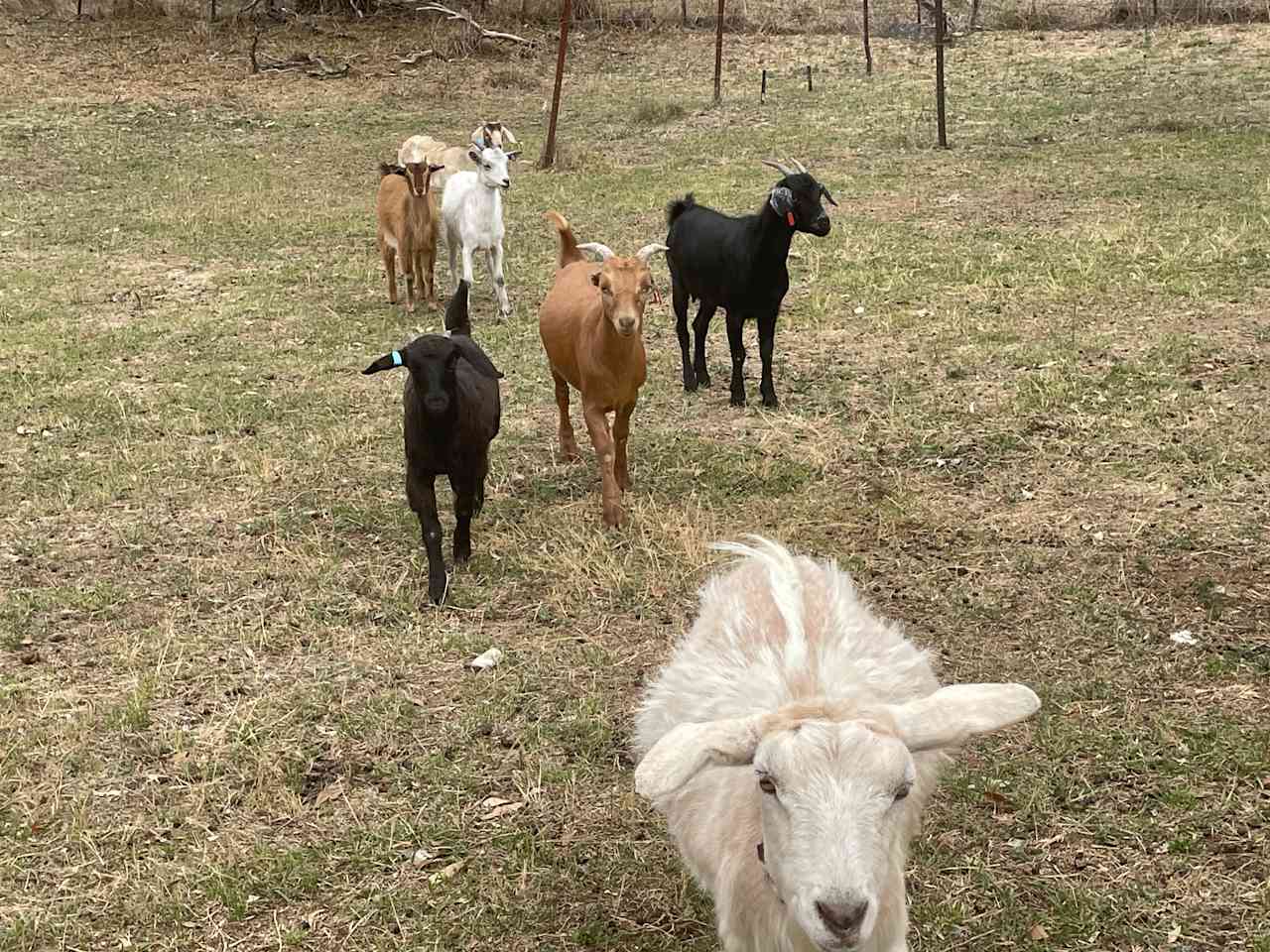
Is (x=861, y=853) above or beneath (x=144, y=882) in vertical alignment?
above

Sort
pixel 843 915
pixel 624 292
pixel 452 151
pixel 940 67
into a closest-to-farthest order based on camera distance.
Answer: pixel 843 915
pixel 624 292
pixel 452 151
pixel 940 67

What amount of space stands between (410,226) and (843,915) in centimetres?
846

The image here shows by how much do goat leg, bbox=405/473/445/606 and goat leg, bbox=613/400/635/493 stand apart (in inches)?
43.4

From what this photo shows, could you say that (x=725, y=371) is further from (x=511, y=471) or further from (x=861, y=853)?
(x=861, y=853)

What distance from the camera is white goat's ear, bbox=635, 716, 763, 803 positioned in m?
2.22

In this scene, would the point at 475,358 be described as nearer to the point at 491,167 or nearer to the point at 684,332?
the point at 684,332

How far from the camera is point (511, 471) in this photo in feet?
21.6

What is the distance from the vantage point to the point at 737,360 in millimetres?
7297

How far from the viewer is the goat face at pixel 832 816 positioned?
212cm

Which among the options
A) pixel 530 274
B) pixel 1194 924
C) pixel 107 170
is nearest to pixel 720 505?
pixel 1194 924

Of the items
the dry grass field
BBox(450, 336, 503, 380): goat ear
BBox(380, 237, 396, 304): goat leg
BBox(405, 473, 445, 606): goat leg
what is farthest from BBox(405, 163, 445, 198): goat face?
BBox(405, 473, 445, 606): goat leg

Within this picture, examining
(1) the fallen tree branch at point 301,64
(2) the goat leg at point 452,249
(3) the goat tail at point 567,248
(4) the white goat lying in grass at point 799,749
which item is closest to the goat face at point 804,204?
(3) the goat tail at point 567,248

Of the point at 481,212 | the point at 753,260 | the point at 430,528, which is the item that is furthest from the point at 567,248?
the point at 481,212

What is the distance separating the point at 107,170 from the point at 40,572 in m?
12.7
